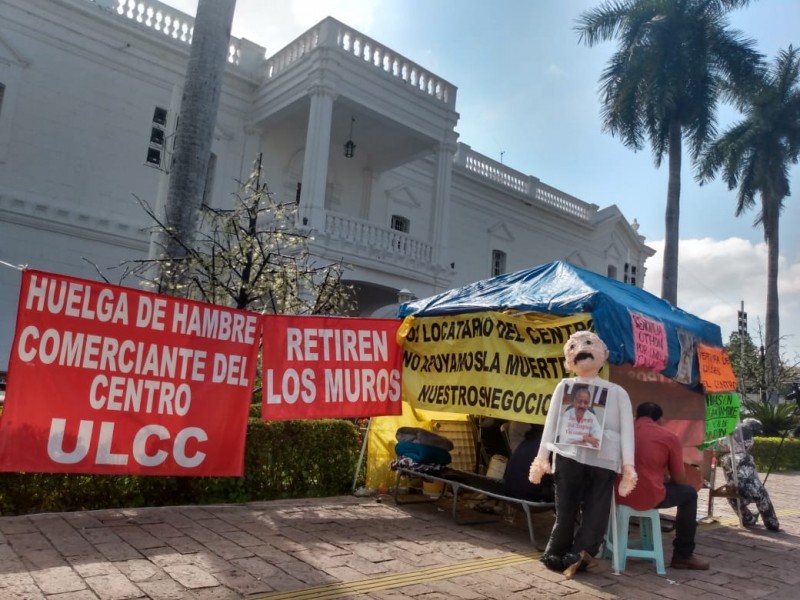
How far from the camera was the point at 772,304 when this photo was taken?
23953 mm

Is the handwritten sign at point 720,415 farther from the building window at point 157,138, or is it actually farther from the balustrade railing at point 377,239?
the building window at point 157,138

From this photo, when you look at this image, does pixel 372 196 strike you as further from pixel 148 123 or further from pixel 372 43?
pixel 148 123

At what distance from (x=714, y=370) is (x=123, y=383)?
6447 mm

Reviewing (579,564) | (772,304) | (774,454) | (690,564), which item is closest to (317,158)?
(579,564)

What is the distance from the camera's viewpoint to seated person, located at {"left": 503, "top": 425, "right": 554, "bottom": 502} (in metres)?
5.73

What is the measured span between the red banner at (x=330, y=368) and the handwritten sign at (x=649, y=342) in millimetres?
2708

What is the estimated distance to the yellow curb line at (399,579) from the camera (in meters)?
3.91

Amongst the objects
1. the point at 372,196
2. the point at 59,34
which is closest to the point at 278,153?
the point at 372,196

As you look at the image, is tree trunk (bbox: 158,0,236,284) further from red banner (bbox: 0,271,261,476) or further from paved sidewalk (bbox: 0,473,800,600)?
paved sidewalk (bbox: 0,473,800,600)

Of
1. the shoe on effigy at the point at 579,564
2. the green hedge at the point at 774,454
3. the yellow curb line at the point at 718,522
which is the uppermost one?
the green hedge at the point at 774,454

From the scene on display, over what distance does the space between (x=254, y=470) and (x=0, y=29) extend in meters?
12.3

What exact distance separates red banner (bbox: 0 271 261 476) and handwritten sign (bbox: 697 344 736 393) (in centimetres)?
499

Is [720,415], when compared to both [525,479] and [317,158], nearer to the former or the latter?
[525,479]

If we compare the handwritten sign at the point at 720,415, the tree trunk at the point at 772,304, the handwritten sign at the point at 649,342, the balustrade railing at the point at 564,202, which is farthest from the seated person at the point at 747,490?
the balustrade railing at the point at 564,202
